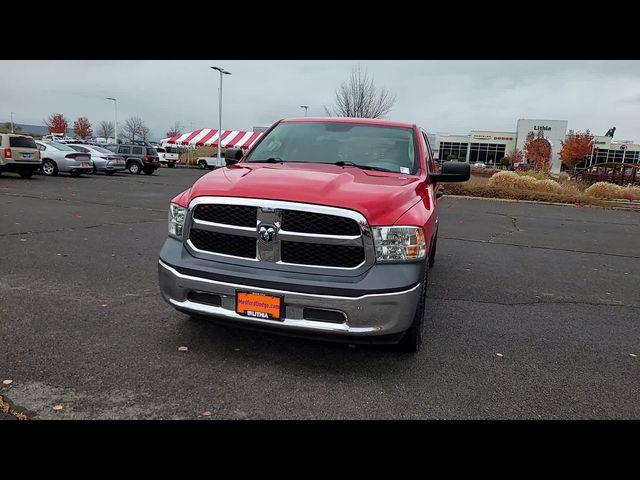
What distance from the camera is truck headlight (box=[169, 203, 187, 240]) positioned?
11.7 ft

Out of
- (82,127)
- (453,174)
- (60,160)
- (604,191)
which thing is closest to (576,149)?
(604,191)

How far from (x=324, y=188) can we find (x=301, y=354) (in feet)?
4.34

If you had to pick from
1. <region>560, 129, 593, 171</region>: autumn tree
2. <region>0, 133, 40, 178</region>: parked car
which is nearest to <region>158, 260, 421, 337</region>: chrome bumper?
<region>0, 133, 40, 178</region>: parked car

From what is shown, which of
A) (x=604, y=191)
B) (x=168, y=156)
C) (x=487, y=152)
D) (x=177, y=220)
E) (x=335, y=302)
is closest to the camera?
(x=335, y=302)

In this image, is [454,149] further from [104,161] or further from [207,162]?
[104,161]

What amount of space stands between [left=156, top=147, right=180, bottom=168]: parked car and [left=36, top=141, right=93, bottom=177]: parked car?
20.4 metres

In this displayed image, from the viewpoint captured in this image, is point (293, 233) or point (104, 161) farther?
point (104, 161)

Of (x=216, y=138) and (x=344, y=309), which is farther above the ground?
(x=216, y=138)

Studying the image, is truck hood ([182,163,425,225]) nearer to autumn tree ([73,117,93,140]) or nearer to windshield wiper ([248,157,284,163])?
windshield wiper ([248,157,284,163])

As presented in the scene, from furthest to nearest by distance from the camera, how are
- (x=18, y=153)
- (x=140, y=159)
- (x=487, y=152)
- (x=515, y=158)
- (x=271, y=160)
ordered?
(x=487, y=152) < (x=515, y=158) < (x=140, y=159) < (x=18, y=153) < (x=271, y=160)

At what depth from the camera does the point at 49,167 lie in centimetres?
2114
